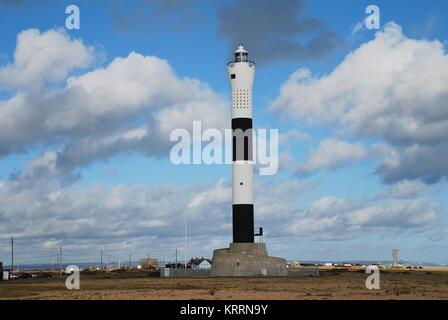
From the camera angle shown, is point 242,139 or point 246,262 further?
point 246,262

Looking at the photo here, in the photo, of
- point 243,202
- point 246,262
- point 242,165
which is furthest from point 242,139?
point 246,262

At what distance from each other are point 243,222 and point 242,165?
23.8 ft

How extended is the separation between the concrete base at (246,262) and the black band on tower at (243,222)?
91 cm

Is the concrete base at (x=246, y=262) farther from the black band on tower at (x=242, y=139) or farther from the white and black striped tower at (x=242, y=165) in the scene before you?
the black band on tower at (x=242, y=139)

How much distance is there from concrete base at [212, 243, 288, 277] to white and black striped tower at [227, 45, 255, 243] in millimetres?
1162

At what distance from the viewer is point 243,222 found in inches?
3469

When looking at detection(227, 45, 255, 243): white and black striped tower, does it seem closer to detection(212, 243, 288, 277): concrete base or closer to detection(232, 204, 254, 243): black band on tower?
detection(232, 204, 254, 243): black band on tower

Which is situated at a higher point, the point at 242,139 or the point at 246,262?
the point at 242,139

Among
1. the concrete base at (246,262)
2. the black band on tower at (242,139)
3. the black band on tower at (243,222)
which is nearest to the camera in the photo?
the black band on tower at (242,139)

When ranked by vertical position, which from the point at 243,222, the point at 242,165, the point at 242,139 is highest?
the point at 242,139

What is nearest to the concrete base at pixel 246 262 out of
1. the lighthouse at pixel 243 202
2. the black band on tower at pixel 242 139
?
the lighthouse at pixel 243 202

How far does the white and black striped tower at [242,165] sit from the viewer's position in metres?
87.4

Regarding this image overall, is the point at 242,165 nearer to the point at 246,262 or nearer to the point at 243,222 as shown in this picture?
the point at 243,222

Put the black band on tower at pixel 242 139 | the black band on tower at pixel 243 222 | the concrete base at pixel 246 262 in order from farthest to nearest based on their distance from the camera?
the concrete base at pixel 246 262
the black band on tower at pixel 243 222
the black band on tower at pixel 242 139
